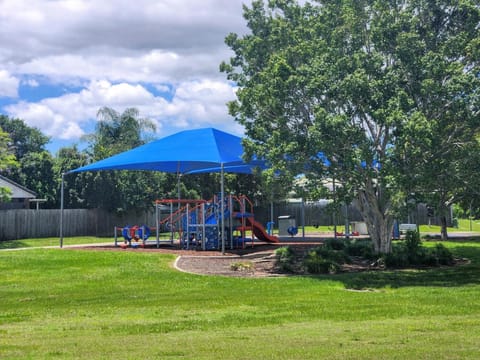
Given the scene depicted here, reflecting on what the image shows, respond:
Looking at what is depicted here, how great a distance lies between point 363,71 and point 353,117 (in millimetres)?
1504

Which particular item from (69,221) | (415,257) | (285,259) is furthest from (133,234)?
(415,257)

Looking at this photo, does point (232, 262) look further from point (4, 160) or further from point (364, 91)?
point (4, 160)

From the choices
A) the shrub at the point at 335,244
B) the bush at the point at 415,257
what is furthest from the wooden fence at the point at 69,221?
the bush at the point at 415,257

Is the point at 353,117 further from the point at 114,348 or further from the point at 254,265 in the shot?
the point at 114,348

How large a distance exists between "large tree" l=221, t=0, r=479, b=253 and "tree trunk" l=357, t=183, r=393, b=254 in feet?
0.15

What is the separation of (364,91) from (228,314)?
769 centimetres

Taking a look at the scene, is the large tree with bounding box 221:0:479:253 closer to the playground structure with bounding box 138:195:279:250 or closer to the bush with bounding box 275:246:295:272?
the bush with bounding box 275:246:295:272

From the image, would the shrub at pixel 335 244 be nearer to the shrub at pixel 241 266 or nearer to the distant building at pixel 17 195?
the shrub at pixel 241 266

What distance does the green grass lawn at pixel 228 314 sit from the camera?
6789 mm

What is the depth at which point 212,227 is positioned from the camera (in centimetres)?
2294

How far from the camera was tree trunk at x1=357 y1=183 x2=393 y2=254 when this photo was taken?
59.0 feet

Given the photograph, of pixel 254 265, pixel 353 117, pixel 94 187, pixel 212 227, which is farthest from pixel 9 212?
pixel 353 117

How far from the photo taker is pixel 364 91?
1520cm

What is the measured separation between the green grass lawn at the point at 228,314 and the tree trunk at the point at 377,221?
1.94 meters
